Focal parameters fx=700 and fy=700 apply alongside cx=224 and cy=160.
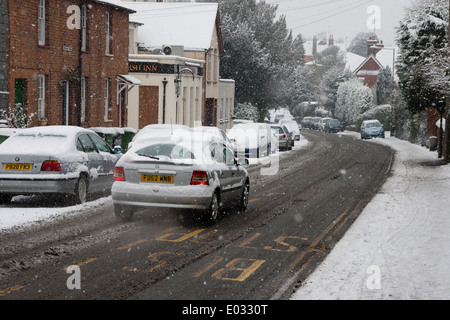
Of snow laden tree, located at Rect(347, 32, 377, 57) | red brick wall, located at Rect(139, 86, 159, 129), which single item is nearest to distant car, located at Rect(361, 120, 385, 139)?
red brick wall, located at Rect(139, 86, 159, 129)

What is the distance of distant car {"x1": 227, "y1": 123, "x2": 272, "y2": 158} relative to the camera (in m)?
31.9

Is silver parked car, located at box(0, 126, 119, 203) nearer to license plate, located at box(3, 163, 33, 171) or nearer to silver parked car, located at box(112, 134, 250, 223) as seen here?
license plate, located at box(3, 163, 33, 171)

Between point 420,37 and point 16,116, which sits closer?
point 16,116

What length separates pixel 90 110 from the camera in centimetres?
3131

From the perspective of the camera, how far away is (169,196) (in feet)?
40.0

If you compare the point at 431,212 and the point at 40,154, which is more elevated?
the point at 40,154

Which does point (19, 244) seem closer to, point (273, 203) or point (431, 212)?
point (273, 203)

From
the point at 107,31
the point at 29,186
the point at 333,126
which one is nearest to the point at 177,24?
the point at 107,31

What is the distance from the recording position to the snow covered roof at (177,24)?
49406 millimetres

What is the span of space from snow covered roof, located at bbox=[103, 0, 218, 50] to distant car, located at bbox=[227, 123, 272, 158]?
17421 millimetres

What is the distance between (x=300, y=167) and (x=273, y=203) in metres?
11.4

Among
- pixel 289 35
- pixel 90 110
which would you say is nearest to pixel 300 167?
pixel 90 110

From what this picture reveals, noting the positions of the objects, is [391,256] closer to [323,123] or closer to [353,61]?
[323,123]

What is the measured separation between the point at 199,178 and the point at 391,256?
3.67 m
